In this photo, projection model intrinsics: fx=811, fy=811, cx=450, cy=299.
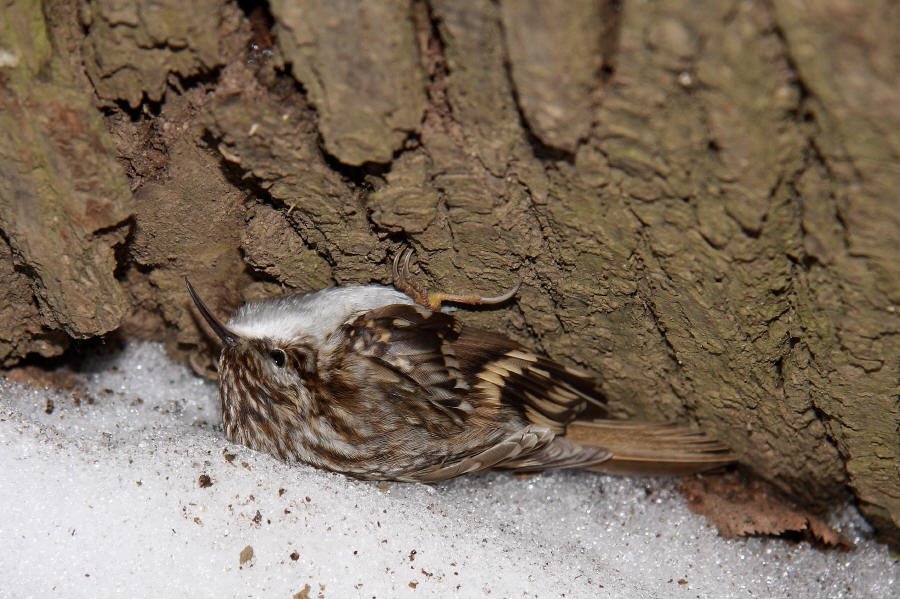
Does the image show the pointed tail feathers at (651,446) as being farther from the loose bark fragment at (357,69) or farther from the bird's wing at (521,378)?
the loose bark fragment at (357,69)

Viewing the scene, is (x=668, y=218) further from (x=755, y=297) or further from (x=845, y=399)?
(x=845, y=399)

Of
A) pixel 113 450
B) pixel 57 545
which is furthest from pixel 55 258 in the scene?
pixel 57 545

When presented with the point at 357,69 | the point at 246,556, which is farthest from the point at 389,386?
the point at 357,69

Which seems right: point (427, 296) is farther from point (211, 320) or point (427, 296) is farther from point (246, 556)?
point (246, 556)

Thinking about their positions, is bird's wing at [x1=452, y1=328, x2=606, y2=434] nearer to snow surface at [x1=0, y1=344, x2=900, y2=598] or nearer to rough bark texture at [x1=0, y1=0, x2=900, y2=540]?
rough bark texture at [x1=0, y1=0, x2=900, y2=540]

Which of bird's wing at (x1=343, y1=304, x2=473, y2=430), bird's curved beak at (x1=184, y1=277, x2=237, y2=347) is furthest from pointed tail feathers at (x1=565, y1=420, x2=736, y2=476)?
bird's curved beak at (x1=184, y1=277, x2=237, y2=347)

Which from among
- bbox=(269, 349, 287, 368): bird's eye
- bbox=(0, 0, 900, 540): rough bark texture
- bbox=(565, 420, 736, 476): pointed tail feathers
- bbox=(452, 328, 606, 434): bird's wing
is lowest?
bbox=(565, 420, 736, 476): pointed tail feathers
